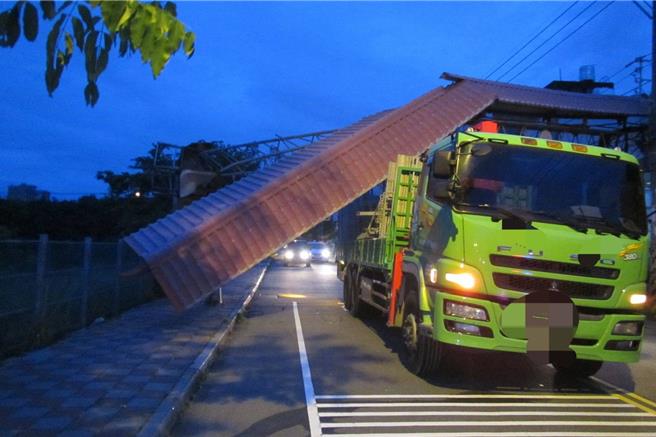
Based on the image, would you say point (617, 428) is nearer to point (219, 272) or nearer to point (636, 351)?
point (636, 351)

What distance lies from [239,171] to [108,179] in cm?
3436

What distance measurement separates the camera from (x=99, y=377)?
752cm

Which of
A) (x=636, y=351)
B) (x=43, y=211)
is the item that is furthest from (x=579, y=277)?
(x=43, y=211)

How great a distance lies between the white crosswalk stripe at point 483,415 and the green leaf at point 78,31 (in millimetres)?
4114

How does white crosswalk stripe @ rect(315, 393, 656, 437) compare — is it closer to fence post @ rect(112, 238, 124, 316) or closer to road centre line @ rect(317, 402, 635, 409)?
road centre line @ rect(317, 402, 635, 409)

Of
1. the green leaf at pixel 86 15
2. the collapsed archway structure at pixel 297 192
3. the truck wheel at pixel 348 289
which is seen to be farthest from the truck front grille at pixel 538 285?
the truck wheel at pixel 348 289

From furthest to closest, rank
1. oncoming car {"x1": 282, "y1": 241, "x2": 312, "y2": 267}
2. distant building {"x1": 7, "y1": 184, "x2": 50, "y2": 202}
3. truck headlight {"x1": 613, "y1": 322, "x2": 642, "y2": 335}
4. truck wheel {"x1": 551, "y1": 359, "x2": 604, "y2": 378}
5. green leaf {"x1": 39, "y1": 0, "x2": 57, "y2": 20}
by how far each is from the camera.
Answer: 1. distant building {"x1": 7, "y1": 184, "x2": 50, "y2": 202}
2. oncoming car {"x1": 282, "y1": 241, "x2": 312, "y2": 267}
3. truck wheel {"x1": 551, "y1": 359, "x2": 604, "y2": 378}
4. truck headlight {"x1": 613, "y1": 322, "x2": 642, "y2": 335}
5. green leaf {"x1": 39, "y1": 0, "x2": 57, "y2": 20}

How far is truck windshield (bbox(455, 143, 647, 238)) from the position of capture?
7117 mm

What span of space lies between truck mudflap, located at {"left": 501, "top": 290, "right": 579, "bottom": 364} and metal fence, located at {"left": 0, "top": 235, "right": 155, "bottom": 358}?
641 cm

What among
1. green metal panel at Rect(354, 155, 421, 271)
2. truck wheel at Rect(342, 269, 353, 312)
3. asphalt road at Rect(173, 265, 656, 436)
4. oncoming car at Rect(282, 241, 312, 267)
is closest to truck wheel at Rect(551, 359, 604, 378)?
asphalt road at Rect(173, 265, 656, 436)

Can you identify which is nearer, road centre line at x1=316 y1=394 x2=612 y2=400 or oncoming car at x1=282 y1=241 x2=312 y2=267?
road centre line at x1=316 y1=394 x2=612 y2=400

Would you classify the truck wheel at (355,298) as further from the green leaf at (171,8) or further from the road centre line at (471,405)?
the green leaf at (171,8)

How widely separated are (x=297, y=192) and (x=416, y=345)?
7377mm

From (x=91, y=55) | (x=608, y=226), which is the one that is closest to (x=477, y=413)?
(x=608, y=226)
